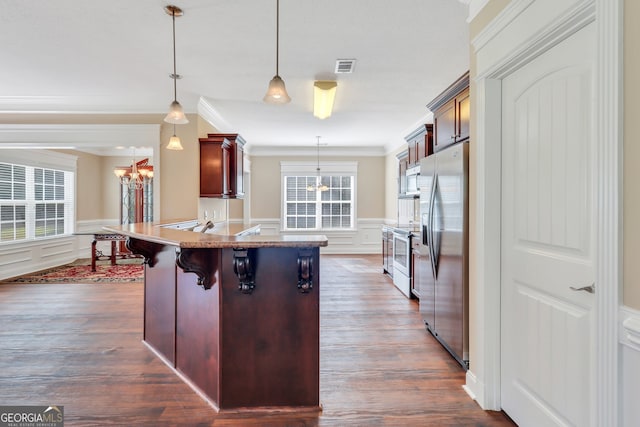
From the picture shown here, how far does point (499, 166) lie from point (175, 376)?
102 inches

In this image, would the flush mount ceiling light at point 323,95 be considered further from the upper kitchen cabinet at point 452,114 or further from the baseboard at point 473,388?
the baseboard at point 473,388

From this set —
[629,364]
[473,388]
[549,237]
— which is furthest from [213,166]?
[629,364]

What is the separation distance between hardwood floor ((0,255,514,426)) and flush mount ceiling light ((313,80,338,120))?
8.25ft

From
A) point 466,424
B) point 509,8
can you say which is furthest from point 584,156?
point 466,424

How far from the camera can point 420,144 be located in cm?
466

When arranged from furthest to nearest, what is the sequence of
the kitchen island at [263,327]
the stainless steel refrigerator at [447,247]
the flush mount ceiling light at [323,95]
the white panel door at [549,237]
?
the flush mount ceiling light at [323,95] → the stainless steel refrigerator at [447,247] → the kitchen island at [263,327] → the white panel door at [549,237]

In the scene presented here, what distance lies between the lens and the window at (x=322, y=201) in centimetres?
880

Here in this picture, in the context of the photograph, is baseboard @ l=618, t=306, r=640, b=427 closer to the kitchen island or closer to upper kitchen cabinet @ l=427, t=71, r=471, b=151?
the kitchen island

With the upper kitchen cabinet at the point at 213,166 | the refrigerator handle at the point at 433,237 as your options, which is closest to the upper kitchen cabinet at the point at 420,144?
the refrigerator handle at the point at 433,237

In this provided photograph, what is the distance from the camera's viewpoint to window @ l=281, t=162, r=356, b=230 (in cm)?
880

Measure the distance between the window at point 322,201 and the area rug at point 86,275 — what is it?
144 inches

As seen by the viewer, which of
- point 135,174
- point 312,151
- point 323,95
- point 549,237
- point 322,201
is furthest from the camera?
point 322,201

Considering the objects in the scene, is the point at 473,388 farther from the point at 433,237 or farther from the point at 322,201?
the point at 322,201

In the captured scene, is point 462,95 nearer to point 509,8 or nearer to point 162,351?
point 509,8
